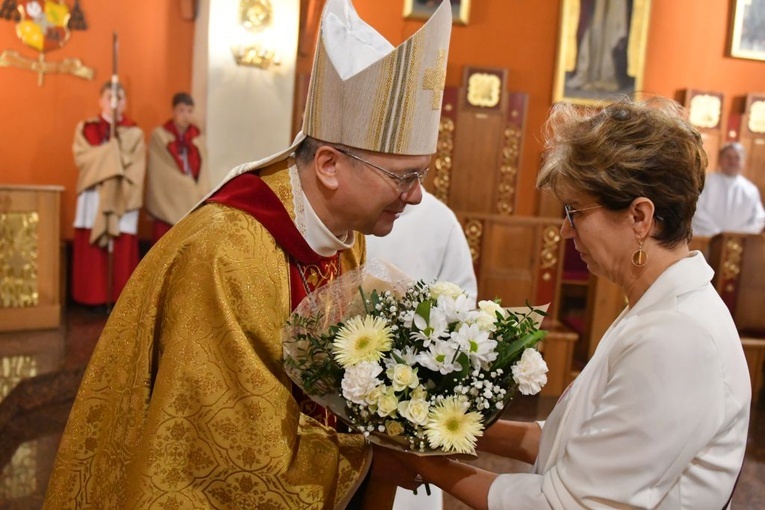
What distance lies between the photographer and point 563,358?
585cm

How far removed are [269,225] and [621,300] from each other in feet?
15.3

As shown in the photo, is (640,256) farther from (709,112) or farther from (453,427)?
(709,112)

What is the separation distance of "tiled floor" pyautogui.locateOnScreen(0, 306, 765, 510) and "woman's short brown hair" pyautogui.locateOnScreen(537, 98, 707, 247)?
2875 millimetres

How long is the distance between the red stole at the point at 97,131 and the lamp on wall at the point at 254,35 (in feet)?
4.56

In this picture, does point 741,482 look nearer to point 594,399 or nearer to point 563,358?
point 563,358

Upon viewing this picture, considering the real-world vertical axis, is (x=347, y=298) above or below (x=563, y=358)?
above

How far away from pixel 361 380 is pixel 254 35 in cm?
671

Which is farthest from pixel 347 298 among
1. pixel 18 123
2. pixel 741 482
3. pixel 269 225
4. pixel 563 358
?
pixel 18 123

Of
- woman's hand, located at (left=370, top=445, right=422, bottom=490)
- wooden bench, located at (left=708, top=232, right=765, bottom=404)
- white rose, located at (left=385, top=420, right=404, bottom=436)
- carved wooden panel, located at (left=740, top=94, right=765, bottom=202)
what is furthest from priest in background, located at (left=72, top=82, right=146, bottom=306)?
carved wooden panel, located at (left=740, top=94, right=765, bottom=202)

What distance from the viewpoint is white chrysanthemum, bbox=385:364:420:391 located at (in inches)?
59.9

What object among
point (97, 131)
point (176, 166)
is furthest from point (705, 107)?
point (97, 131)

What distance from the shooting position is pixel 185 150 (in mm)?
7508

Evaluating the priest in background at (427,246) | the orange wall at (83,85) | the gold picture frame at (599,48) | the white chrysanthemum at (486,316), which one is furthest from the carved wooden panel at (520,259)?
the white chrysanthemum at (486,316)

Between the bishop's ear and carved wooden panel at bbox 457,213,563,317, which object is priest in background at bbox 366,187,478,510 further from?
carved wooden panel at bbox 457,213,563,317
